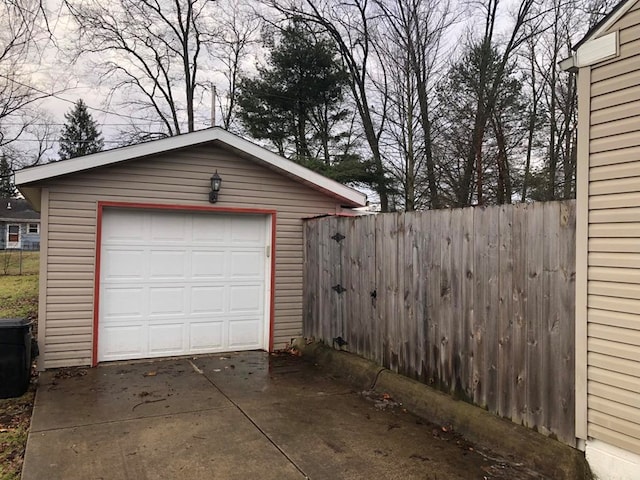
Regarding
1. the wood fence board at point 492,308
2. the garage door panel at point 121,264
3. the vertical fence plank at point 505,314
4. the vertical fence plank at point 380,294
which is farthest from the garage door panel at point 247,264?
the vertical fence plank at point 505,314

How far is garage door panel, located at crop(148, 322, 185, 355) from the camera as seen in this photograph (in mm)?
6707

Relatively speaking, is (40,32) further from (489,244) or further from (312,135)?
(312,135)

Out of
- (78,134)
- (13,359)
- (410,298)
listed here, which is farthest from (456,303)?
(78,134)

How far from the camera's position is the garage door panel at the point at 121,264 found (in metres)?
6.39

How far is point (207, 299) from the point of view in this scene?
277 inches

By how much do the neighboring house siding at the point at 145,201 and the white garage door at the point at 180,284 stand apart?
0.75ft

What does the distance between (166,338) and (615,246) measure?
5684mm

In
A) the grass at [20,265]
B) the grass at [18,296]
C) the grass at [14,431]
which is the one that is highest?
the grass at [20,265]

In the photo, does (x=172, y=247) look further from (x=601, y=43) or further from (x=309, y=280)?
(x=601, y=43)

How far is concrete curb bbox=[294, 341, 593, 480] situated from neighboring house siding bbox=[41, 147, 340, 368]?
1.90 metres

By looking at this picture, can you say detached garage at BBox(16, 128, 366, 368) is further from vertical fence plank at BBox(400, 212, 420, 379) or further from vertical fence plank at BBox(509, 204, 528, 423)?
vertical fence plank at BBox(509, 204, 528, 423)

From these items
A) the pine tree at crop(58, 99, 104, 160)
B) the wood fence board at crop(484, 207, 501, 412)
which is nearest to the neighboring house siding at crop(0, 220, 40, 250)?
the pine tree at crop(58, 99, 104, 160)

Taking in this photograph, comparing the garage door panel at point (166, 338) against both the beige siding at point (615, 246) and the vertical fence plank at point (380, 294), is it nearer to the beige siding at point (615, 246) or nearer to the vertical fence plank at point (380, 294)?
the vertical fence plank at point (380, 294)

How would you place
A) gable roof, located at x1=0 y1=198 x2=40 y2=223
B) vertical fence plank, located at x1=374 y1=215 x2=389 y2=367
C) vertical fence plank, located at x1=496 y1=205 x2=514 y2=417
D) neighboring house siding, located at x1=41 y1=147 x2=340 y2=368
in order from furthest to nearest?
gable roof, located at x1=0 y1=198 x2=40 y2=223 < neighboring house siding, located at x1=41 y1=147 x2=340 y2=368 < vertical fence plank, located at x1=374 y1=215 x2=389 y2=367 < vertical fence plank, located at x1=496 y1=205 x2=514 y2=417
